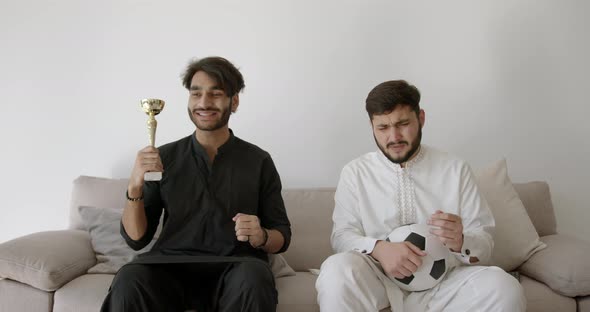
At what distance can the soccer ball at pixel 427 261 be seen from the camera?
6.39 feet

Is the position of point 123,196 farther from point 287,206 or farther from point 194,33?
point 194,33

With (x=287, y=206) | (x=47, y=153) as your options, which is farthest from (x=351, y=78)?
(x=47, y=153)

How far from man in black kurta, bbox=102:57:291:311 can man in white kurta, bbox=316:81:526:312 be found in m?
0.29

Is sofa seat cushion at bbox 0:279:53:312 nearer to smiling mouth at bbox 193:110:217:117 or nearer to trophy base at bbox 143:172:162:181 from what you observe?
trophy base at bbox 143:172:162:181

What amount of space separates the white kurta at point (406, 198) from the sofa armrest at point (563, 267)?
0.31m

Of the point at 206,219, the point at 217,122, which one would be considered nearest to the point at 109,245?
the point at 206,219

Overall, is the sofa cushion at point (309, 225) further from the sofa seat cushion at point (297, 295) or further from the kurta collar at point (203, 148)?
the kurta collar at point (203, 148)

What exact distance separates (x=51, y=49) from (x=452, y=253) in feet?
8.91

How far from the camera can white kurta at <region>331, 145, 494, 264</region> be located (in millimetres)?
2242

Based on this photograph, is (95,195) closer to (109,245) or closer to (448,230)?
(109,245)

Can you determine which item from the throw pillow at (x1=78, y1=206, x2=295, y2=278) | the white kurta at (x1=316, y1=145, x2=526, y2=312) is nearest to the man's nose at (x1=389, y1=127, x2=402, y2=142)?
the white kurta at (x1=316, y1=145, x2=526, y2=312)

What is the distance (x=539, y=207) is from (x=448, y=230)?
109 centimetres

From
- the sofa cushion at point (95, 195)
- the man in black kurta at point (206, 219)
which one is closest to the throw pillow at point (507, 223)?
the man in black kurta at point (206, 219)

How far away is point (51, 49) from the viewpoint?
3223 millimetres
